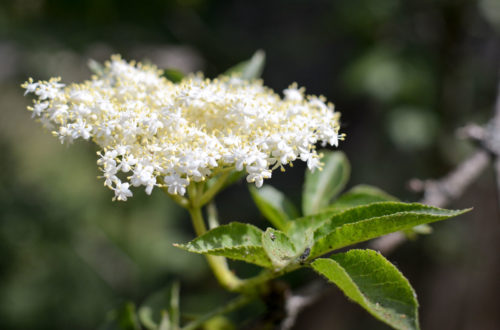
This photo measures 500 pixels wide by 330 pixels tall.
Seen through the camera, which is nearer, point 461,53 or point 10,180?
point 461,53

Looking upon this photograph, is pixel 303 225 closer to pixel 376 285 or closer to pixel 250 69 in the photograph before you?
pixel 376 285

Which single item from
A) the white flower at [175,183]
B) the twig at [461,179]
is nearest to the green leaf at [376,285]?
the white flower at [175,183]

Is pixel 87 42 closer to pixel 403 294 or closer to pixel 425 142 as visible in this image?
pixel 425 142

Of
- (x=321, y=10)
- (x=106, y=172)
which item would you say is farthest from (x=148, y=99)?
(x=321, y=10)

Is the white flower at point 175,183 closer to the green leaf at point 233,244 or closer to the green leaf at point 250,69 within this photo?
the green leaf at point 233,244

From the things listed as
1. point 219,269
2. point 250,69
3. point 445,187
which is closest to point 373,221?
point 219,269
